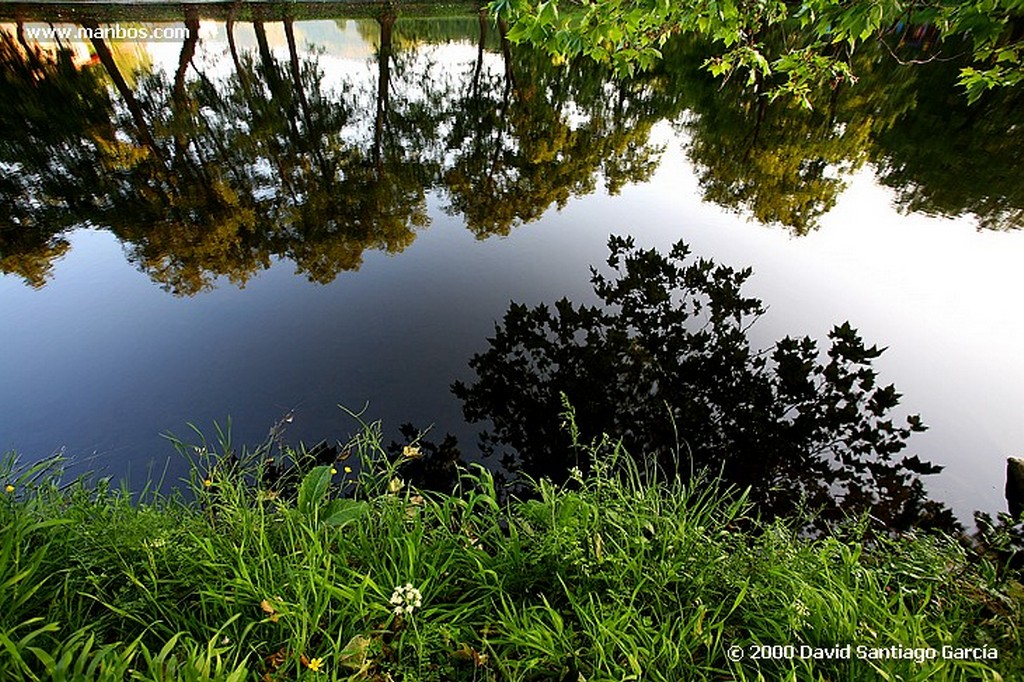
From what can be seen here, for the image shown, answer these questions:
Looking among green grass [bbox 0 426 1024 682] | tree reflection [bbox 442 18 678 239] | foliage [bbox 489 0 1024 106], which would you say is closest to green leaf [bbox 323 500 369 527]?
green grass [bbox 0 426 1024 682]

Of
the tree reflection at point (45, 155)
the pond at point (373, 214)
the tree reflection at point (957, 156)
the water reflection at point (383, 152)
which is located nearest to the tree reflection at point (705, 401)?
the pond at point (373, 214)

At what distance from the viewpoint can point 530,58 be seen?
21.9 m

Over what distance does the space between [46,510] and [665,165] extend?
11.8 m

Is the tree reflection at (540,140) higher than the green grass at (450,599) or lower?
higher

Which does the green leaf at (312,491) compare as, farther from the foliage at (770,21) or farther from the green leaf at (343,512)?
the foliage at (770,21)

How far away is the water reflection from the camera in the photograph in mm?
7836

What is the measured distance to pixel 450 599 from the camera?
2432 mm

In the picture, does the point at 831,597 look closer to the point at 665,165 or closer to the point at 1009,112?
the point at 665,165

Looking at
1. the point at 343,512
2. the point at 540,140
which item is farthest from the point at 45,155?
the point at 343,512

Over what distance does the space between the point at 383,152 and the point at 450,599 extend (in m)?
10.9

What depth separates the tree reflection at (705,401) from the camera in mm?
4016

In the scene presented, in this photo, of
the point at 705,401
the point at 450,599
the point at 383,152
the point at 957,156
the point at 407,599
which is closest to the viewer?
the point at 407,599

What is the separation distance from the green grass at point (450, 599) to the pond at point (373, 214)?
1602 millimetres

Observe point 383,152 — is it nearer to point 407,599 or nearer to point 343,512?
point 343,512
